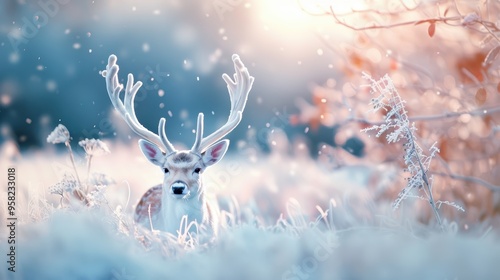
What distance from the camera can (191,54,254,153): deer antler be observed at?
5.63 feet

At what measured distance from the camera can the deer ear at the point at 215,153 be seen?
1658 mm

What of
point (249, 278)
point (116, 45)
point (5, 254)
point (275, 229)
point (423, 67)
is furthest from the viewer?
point (423, 67)

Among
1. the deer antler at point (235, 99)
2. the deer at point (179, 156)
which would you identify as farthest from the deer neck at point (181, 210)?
the deer antler at point (235, 99)

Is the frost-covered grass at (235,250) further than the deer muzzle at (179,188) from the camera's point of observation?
No

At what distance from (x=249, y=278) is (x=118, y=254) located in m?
0.29

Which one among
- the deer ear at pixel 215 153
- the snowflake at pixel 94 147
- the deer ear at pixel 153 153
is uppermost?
the snowflake at pixel 94 147

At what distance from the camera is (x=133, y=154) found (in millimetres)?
1767

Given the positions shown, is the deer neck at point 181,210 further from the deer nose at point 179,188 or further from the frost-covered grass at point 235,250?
the frost-covered grass at point 235,250

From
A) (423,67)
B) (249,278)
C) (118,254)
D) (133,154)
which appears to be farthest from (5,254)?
(423,67)

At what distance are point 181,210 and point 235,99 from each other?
1.11 ft

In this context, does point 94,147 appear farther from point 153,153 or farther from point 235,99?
point 235,99

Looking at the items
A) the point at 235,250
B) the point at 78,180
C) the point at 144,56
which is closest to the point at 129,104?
the point at 144,56

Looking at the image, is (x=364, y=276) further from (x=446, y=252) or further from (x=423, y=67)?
(x=423, y=67)

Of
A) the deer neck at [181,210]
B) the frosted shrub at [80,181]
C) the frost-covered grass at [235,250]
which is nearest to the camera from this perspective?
the frost-covered grass at [235,250]
